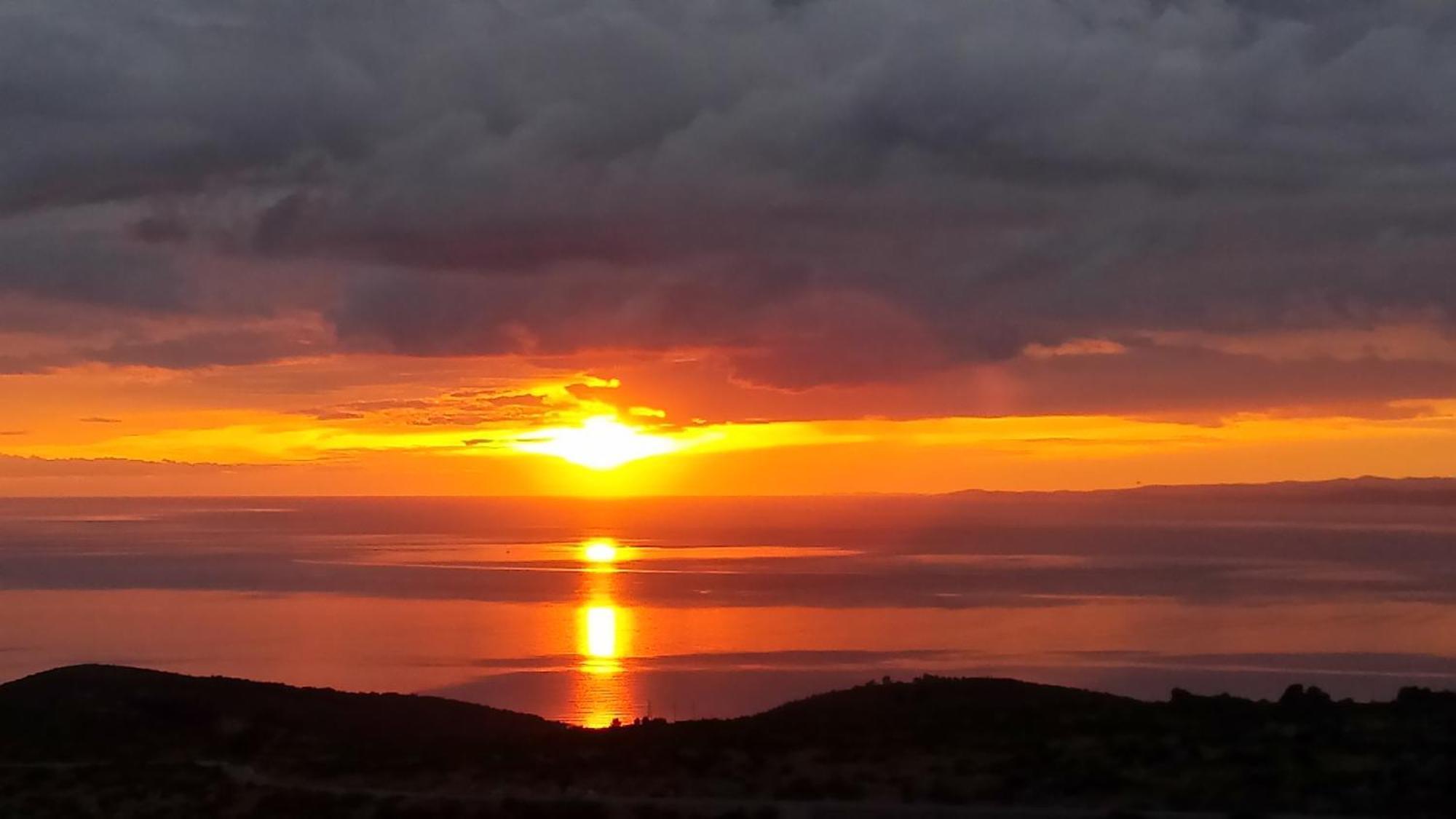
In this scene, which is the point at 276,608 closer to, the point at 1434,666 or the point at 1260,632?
the point at 1260,632

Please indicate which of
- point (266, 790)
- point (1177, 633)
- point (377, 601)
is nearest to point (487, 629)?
point (377, 601)

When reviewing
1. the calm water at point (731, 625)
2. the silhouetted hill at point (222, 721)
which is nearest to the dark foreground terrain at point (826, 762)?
the silhouetted hill at point (222, 721)

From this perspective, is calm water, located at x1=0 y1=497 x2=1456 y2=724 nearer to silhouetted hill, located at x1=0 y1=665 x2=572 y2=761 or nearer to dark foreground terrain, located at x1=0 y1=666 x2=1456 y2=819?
silhouetted hill, located at x1=0 y1=665 x2=572 y2=761

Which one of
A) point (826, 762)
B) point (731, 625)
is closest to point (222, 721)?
point (826, 762)

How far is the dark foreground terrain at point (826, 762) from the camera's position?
71.5ft

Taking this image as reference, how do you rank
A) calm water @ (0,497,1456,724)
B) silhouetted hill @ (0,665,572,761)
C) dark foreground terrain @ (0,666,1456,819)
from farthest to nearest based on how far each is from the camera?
calm water @ (0,497,1456,724) → silhouetted hill @ (0,665,572,761) → dark foreground terrain @ (0,666,1456,819)

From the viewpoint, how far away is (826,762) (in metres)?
25.2

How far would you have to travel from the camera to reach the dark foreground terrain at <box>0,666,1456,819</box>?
71.5 feet

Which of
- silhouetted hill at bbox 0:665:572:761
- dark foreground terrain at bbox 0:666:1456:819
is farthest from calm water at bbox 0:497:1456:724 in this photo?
dark foreground terrain at bbox 0:666:1456:819

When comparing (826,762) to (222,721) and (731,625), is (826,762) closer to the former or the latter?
(222,721)

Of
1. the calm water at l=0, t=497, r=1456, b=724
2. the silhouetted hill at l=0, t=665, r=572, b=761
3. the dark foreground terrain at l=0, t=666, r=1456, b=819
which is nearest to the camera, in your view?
the dark foreground terrain at l=0, t=666, r=1456, b=819

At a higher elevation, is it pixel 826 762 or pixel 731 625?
pixel 731 625

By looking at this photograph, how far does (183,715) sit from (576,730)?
11.0 metres

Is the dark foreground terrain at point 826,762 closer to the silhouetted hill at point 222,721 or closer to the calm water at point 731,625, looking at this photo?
the silhouetted hill at point 222,721
